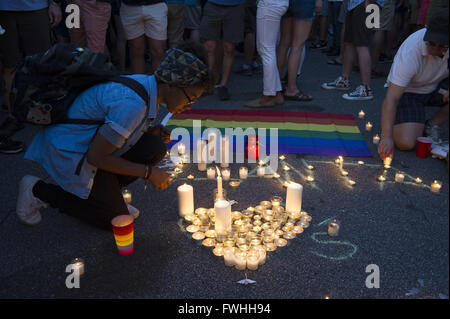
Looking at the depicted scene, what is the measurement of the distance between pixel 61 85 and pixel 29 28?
5.55 ft

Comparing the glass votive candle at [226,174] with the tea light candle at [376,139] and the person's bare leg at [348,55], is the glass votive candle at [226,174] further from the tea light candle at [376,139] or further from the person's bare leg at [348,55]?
the person's bare leg at [348,55]

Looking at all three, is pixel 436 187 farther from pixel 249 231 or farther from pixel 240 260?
pixel 240 260

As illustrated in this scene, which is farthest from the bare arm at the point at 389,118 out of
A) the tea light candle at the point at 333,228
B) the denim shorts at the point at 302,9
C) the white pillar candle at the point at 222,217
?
the white pillar candle at the point at 222,217

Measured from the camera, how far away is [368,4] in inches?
167

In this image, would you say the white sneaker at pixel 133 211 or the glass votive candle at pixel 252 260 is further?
the white sneaker at pixel 133 211

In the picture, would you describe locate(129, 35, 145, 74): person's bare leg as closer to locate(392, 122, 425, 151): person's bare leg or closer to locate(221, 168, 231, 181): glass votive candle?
locate(221, 168, 231, 181): glass votive candle

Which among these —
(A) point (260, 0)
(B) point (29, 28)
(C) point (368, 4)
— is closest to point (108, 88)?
(B) point (29, 28)

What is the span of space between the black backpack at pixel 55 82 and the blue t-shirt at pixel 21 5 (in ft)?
4.95

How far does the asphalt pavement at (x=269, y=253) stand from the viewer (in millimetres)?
1653

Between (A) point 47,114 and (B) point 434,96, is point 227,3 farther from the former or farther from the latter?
(A) point 47,114

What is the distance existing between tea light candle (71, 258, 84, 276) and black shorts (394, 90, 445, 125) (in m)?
2.74

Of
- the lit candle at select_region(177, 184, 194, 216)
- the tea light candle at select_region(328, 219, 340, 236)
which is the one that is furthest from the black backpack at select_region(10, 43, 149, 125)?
the tea light candle at select_region(328, 219, 340, 236)

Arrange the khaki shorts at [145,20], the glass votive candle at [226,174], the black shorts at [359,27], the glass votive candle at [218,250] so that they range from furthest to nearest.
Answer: the black shorts at [359,27]
the khaki shorts at [145,20]
the glass votive candle at [226,174]
the glass votive candle at [218,250]

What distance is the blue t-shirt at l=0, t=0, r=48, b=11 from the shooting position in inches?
113
